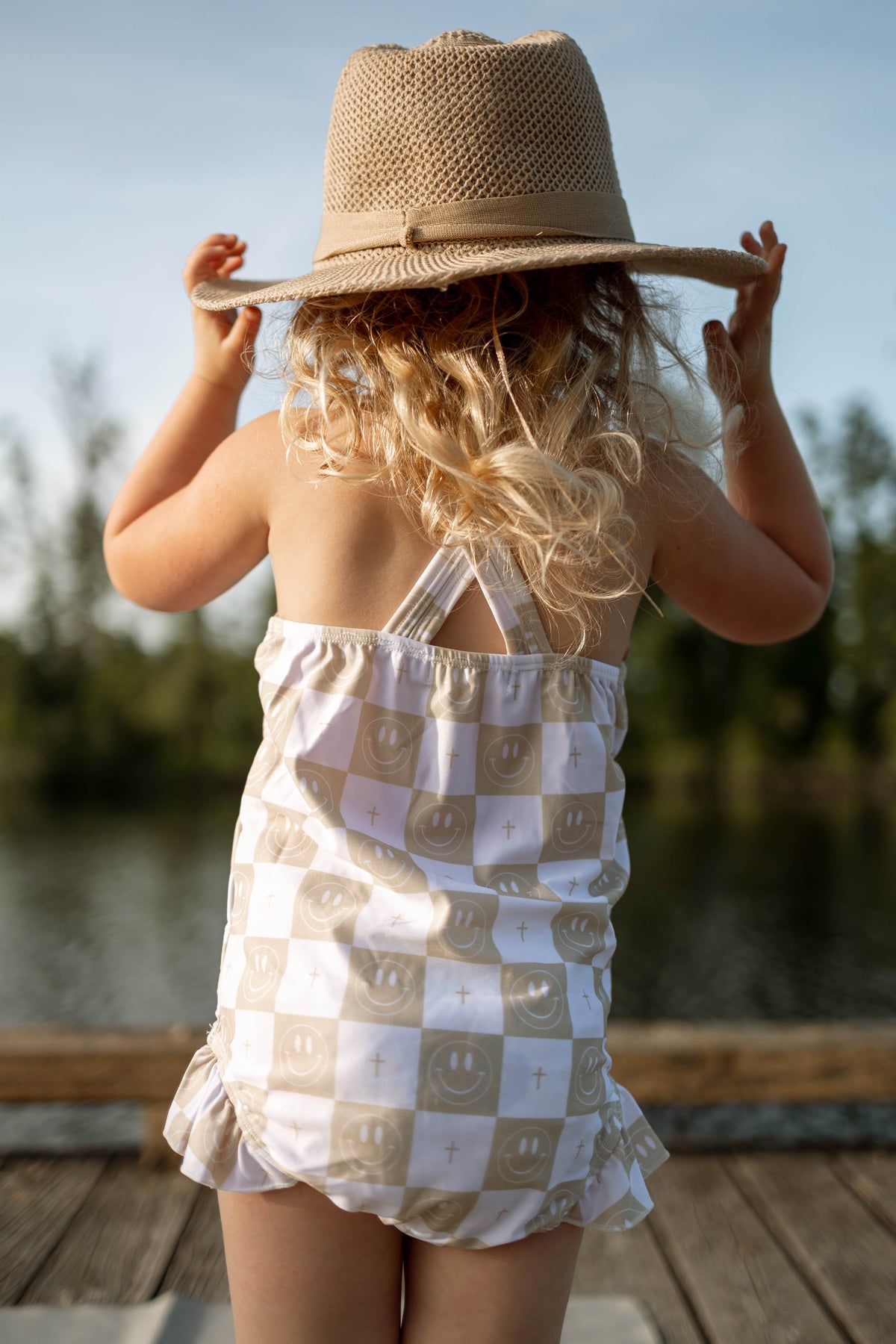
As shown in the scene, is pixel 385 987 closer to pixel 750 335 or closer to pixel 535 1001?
pixel 535 1001

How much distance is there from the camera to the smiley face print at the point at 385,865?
78 centimetres

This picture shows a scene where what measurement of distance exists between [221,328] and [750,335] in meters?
0.53

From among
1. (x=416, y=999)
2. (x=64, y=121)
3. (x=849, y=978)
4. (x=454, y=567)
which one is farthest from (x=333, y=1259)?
(x=64, y=121)

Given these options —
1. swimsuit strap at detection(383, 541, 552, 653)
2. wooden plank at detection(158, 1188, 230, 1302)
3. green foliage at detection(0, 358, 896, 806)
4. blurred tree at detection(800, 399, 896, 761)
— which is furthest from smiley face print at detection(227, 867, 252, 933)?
blurred tree at detection(800, 399, 896, 761)

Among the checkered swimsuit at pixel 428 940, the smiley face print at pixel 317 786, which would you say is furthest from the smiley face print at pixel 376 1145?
the smiley face print at pixel 317 786

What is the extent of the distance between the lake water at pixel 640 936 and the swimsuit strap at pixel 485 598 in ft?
4.76

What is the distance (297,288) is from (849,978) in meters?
5.00

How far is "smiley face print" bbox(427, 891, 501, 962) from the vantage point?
2.52ft

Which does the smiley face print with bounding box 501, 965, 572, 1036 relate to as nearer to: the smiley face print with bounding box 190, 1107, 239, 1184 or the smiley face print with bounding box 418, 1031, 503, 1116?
the smiley face print with bounding box 418, 1031, 503, 1116

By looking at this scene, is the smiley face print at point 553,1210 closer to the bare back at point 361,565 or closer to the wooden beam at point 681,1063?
the bare back at point 361,565

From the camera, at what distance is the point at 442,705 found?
2.70 feet

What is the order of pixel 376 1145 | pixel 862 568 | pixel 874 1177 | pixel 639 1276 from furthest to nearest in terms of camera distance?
pixel 862 568
pixel 874 1177
pixel 639 1276
pixel 376 1145

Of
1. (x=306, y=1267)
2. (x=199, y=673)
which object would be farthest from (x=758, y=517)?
(x=199, y=673)

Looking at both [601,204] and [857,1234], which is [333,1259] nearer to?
[601,204]
